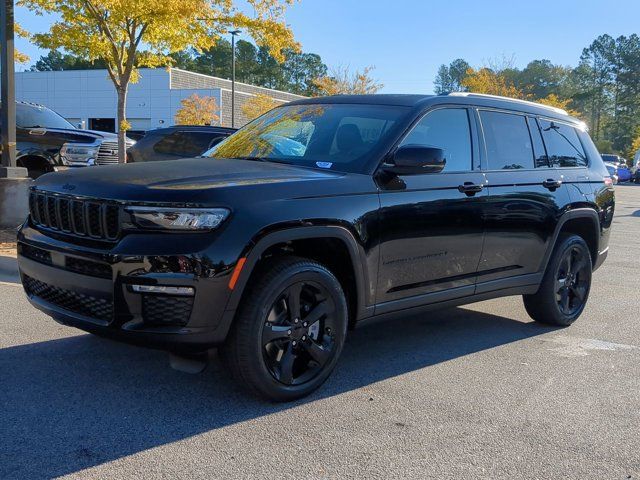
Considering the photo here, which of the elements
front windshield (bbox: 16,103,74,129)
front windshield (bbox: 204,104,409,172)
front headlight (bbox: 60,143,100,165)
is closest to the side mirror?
front windshield (bbox: 204,104,409,172)

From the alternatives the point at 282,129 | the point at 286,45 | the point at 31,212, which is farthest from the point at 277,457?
the point at 286,45

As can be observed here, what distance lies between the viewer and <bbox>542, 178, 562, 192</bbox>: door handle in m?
5.56

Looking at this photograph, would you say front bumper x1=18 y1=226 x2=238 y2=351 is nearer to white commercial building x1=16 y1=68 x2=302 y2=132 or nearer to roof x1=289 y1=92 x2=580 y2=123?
roof x1=289 y1=92 x2=580 y2=123

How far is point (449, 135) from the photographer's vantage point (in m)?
4.95

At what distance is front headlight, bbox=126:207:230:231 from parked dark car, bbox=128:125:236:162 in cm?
954

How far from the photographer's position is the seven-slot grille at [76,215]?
356cm

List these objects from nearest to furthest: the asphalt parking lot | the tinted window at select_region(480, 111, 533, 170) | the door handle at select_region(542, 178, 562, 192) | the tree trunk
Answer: the asphalt parking lot → the tinted window at select_region(480, 111, 533, 170) → the door handle at select_region(542, 178, 562, 192) → the tree trunk

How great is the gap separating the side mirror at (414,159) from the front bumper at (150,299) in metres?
1.44

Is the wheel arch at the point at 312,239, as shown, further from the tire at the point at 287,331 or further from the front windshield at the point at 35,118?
the front windshield at the point at 35,118

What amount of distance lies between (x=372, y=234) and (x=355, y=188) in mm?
301

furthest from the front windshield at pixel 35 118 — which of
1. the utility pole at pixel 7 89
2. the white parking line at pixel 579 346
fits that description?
the white parking line at pixel 579 346

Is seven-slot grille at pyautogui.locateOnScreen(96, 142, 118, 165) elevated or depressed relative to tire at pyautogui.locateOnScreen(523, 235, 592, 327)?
elevated

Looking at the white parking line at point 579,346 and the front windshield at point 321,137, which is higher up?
the front windshield at point 321,137

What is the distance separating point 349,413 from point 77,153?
937 centimetres
